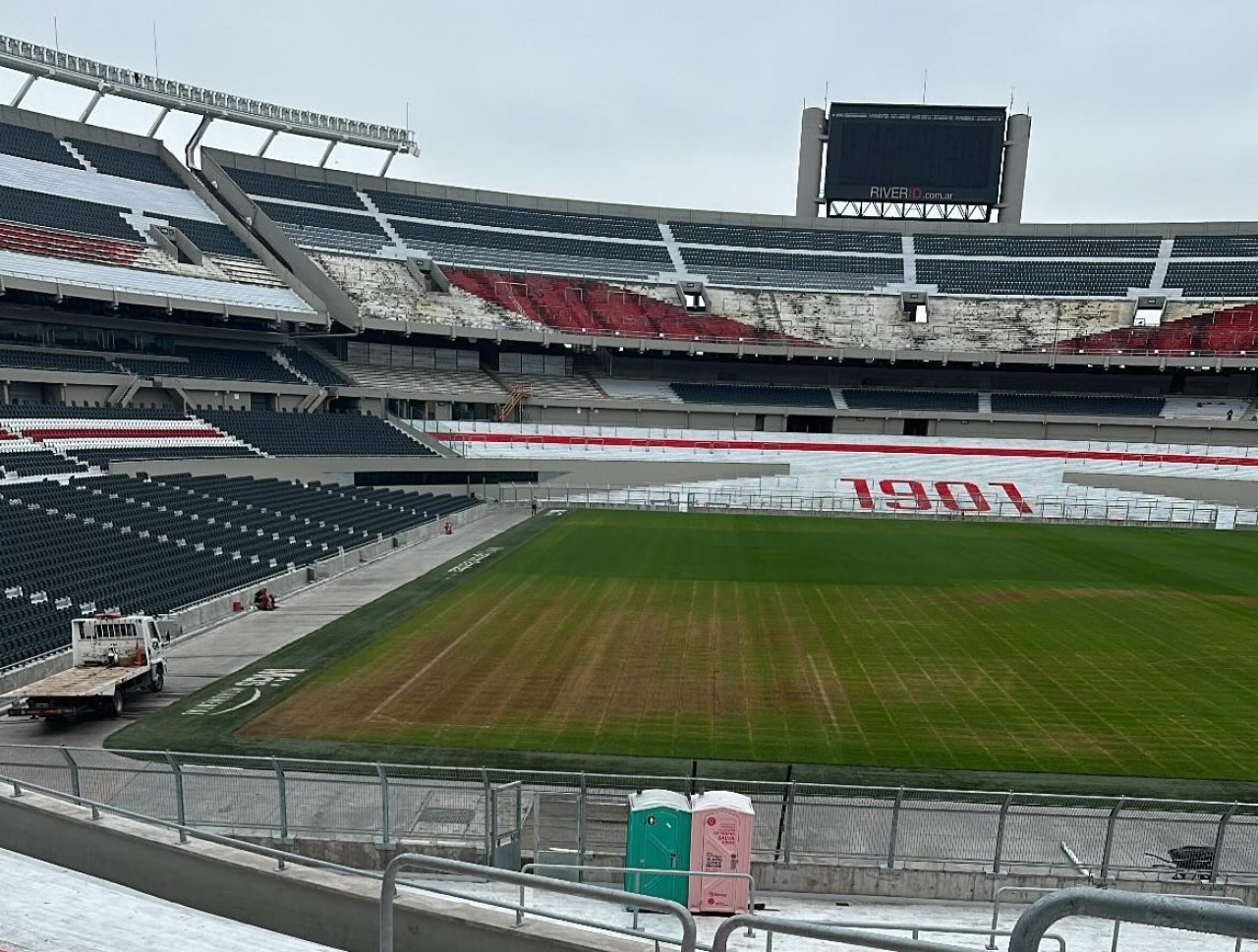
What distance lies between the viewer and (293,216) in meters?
61.1

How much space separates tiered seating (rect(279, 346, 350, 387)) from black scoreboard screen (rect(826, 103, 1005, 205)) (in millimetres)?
47867

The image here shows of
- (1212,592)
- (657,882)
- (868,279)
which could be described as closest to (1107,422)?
(868,279)

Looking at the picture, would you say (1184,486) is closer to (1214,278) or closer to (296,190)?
(1214,278)

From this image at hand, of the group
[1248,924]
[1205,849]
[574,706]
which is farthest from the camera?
[574,706]

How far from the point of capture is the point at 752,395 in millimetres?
64125

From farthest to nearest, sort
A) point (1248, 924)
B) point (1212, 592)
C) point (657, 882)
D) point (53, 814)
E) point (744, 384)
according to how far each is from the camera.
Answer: point (744, 384)
point (1212, 592)
point (657, 882)
point (53, 814)
point (1248, 924)

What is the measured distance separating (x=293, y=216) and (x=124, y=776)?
192ft

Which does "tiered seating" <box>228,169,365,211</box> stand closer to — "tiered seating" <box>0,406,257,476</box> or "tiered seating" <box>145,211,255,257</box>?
"tiered seating" <box>145,211,255,257</box>

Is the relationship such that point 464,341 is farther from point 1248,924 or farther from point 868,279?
point 1248,924

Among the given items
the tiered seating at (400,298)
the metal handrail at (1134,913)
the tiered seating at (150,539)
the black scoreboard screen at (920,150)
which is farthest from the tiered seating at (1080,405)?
the metal handrail at (1134,913)

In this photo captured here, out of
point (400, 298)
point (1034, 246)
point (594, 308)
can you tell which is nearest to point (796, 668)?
point (400, 298)

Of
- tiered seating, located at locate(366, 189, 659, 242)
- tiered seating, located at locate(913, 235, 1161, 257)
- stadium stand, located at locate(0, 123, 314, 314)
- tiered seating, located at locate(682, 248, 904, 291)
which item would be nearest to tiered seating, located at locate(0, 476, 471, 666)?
stadium stand, located at locate(0, 123, 314, 314)

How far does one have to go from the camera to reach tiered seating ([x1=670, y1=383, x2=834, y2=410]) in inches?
2479

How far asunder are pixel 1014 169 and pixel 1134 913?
82.2 meters
